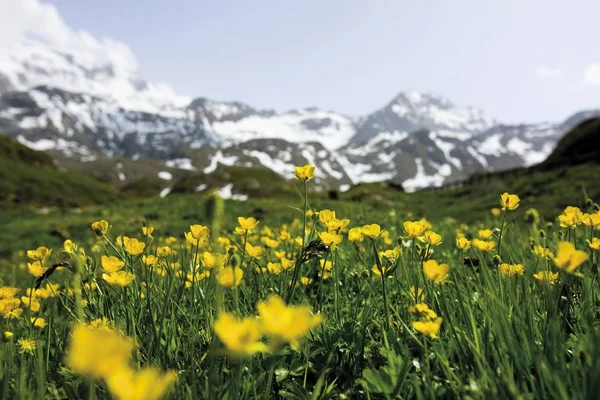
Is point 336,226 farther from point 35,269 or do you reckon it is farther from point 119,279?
point 35,269

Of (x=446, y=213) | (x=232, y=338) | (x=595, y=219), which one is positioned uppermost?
(x=595, y=219)

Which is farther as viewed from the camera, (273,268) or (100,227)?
(273,268)

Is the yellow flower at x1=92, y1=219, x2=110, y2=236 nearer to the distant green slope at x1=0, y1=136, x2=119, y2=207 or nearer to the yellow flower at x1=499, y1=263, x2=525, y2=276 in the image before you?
the yellow flower at x1=499, y1=263, x2=525, y2=276

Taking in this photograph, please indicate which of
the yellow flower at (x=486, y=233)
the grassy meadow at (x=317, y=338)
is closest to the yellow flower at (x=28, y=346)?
the grassy meadow at (x=317, y=338)

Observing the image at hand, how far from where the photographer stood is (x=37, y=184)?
66.0 metres

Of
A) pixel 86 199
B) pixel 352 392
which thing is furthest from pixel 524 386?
pixel 86 199

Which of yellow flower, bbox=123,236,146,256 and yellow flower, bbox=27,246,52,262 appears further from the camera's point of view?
yellow flower, bbox=27,246,52,262

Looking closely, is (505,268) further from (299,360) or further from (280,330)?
(280,330)

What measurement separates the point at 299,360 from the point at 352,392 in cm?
38

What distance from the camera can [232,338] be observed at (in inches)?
39.6

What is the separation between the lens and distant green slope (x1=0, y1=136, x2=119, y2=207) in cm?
5953

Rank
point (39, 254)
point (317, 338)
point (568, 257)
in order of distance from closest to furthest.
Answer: point (568, 257) < point (317, 338) < point (39, 254)

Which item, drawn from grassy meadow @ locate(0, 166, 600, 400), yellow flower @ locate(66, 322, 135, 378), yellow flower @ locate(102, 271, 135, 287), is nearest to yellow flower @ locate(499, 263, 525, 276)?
grassy meadow @ locate(0, 166, 600, 400)

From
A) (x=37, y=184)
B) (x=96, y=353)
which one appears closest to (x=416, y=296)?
(x=96, y=353)
